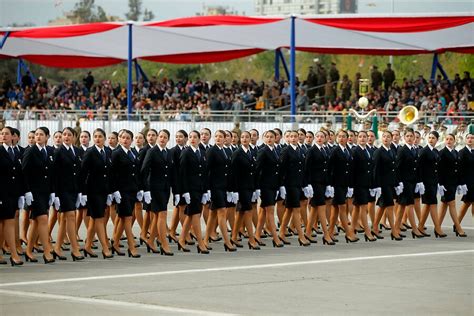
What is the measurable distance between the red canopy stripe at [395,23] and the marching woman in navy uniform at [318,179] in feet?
41.0

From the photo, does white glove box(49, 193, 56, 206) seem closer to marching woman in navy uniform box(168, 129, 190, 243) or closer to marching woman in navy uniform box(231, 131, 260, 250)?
marching woman in navy uniform box(168, 129, 190, 243)

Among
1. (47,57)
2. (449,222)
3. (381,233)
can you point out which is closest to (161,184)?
(381,233)

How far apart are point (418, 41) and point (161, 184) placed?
67.3 feet

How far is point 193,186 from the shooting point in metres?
17.1

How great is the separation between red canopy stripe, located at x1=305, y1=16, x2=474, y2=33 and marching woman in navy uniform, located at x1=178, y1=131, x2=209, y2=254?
1481 centimetres

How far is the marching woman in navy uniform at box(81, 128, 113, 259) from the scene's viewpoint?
1627 cm

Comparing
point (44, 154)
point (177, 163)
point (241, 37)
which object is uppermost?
point (241, 37)

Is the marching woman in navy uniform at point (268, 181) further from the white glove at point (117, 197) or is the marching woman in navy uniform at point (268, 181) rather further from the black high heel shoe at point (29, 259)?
the black high heel shoe at point (29, 259)

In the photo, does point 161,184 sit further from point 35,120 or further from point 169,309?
point 35,120

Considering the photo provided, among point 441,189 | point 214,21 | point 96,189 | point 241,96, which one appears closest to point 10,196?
A: point 96,189

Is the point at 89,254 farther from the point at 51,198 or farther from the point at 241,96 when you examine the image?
the point at 241,96

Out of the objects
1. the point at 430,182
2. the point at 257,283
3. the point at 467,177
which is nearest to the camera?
the point at 257,283

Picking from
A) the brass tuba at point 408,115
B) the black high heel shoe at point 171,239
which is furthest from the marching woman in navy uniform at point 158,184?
the brass tuba at point 408,115

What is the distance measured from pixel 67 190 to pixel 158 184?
138 cm
